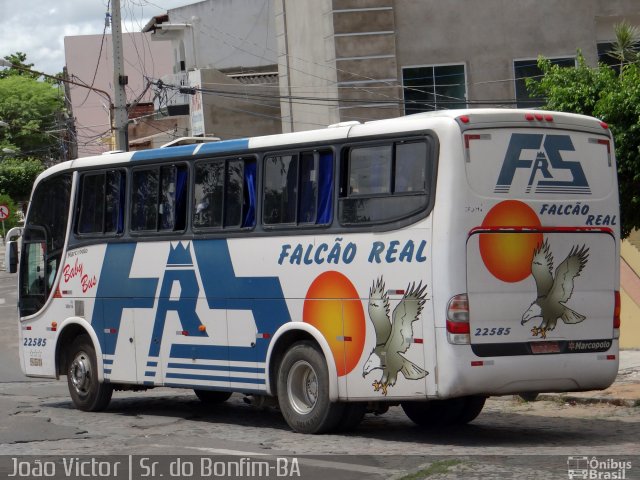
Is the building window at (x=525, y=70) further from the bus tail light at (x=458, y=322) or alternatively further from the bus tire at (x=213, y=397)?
the bus tail light at (x=458, y=322)

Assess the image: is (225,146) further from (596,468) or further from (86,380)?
(596,468)

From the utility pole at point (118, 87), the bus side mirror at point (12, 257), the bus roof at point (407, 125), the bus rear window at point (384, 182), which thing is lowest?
the bus side mirror at point (12, 257)

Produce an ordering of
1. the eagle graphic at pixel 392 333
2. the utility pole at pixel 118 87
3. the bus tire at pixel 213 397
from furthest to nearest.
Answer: the utility pole at pixel 118 87, the bus tire at pixel 213 397, the eagle graphic at pixel 392 333

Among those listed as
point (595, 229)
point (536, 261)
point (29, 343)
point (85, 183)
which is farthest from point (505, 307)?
point (29, 343)

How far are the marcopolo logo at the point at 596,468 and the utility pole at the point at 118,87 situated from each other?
64.6 feet

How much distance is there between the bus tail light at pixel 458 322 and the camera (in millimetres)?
10820

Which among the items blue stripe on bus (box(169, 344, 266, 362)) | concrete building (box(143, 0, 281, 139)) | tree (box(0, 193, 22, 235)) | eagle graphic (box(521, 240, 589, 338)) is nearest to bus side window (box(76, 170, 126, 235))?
blue stripe on bus (box(169, 344, 266, 362))

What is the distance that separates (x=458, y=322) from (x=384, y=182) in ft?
5.26

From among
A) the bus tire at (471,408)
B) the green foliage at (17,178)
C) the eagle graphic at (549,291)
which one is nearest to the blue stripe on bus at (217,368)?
the bus tire at (471,408)

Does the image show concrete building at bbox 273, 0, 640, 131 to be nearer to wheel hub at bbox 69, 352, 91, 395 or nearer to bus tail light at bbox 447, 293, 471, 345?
wheel hub at bbox 69, 352, 91, 395

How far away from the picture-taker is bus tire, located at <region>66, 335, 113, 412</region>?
15133 millimetres

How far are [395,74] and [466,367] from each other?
78.5 ft

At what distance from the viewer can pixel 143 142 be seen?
48938 mm

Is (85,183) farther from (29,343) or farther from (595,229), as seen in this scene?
(595,229)
